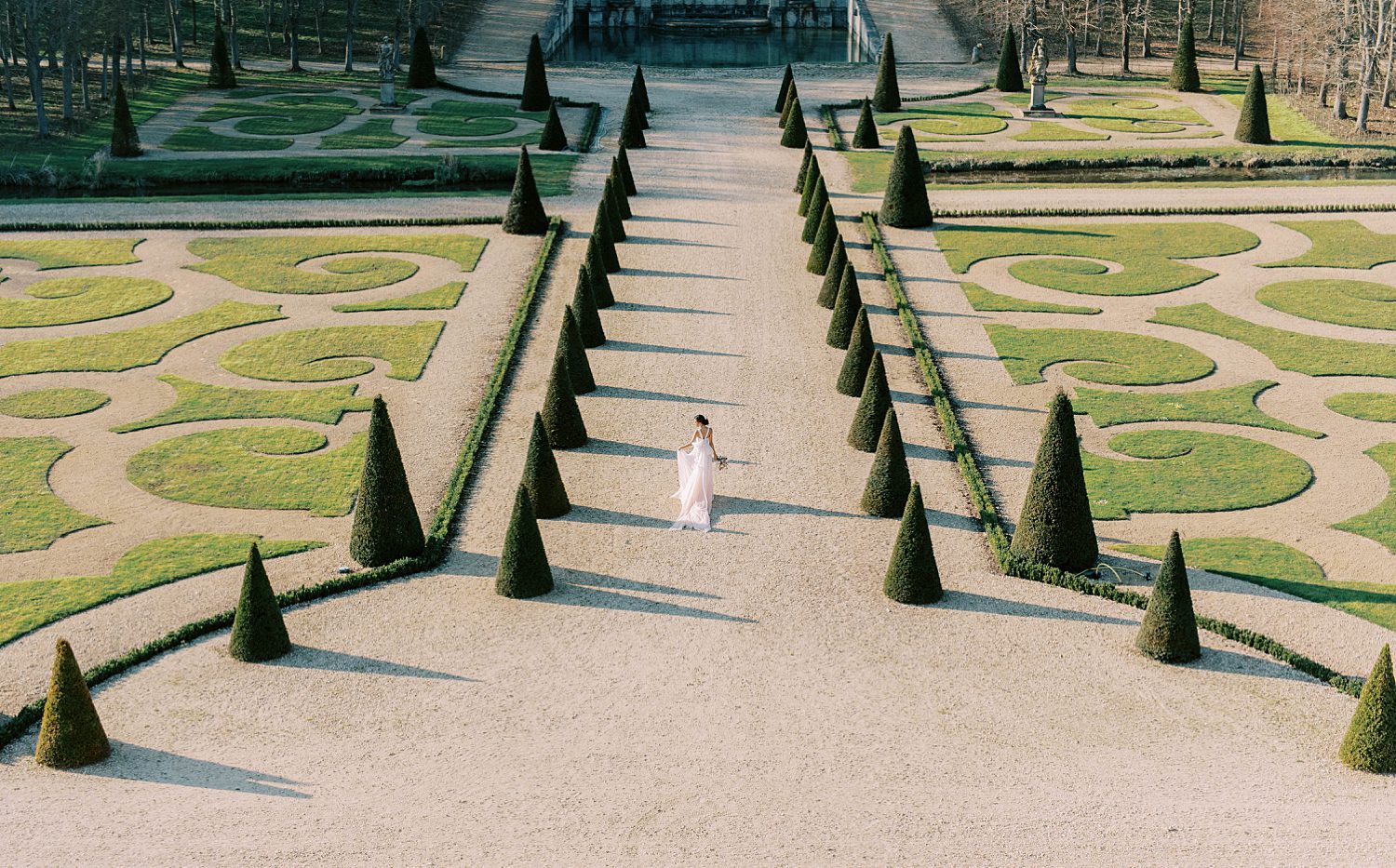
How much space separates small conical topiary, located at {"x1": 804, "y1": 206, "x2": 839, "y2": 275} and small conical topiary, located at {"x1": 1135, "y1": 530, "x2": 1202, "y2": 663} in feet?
66.6

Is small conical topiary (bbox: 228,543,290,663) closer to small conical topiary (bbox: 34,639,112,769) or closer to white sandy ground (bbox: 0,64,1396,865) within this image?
white sandy ground (bbox: 0,64,1396,865)

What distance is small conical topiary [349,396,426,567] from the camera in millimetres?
24891

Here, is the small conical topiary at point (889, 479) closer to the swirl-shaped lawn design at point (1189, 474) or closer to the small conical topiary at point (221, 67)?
the swirl-shaped lawn design at point (1189, 474)

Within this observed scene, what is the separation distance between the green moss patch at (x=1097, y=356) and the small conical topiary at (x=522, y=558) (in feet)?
45.6

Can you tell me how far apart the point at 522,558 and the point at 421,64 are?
49.3 metres

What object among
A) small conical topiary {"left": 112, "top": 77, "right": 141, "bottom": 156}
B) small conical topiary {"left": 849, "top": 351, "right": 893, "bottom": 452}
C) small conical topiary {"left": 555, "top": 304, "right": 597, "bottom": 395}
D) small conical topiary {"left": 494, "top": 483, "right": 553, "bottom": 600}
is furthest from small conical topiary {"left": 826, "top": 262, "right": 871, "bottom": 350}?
small conical topiary {"left": 112, "top": 77, "right": 141, "bottom": 156}

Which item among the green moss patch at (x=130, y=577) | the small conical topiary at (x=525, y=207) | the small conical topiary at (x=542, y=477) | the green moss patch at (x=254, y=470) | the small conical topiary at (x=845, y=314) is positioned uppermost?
the small conical topiary at (x=525, y=207)

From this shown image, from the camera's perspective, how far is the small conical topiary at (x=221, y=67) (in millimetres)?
66562

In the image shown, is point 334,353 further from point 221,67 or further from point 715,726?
point 221,67

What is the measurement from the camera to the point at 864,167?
53.6 metres

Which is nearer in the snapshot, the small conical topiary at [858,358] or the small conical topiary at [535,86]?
the small conical topiary at [858,358]

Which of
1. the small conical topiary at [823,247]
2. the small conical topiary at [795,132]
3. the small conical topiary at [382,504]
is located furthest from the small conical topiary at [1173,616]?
the small conical topiary at [795,132]

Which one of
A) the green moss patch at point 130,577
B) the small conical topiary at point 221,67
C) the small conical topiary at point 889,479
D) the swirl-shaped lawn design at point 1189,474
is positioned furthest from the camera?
the small conical topiary at point 221,67

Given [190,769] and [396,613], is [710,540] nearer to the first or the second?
[396,613]
